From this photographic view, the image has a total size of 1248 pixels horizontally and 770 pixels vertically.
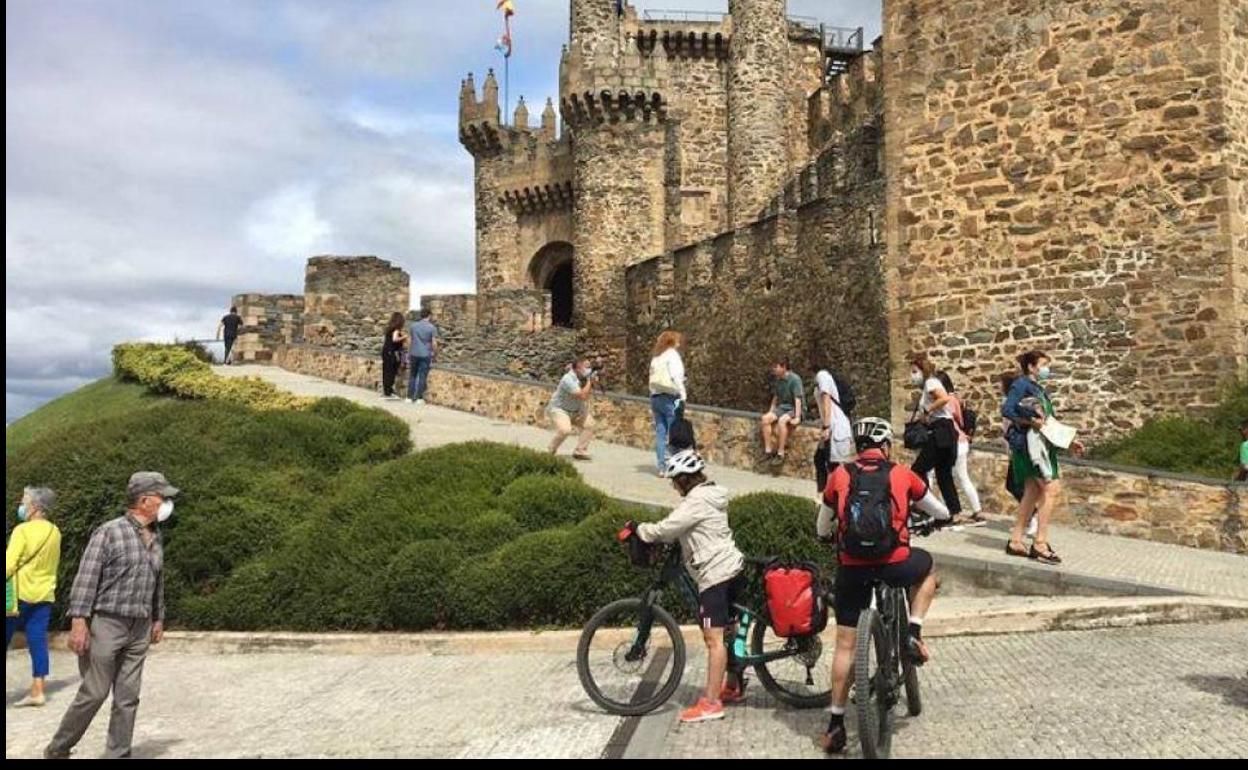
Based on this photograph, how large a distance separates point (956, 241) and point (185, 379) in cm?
1439

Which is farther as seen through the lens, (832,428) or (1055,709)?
(832,428)

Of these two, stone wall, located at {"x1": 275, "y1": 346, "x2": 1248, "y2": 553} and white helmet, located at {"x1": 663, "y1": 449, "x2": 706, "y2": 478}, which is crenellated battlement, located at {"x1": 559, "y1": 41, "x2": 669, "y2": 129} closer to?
stone wall, located at {"x1": 275, "y1": 346, "x2": 1248, "y2": 553}

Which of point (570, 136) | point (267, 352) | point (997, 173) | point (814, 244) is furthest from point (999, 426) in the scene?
point (570, 136)

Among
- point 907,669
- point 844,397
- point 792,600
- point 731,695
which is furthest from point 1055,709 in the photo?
point 844,397

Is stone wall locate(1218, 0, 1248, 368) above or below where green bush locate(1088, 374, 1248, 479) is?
above

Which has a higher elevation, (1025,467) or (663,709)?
(1025,467)

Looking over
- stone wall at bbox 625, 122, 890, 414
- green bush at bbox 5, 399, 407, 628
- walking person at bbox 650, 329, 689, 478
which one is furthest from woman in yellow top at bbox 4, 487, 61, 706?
stone wall at bbox 625, 122, 890, 414

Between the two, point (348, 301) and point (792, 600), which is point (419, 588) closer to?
point (792, 600)

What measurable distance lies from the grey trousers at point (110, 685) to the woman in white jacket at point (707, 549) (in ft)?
9.45

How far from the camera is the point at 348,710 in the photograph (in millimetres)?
6824

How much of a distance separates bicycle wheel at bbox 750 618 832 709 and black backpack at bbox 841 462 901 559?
94cm

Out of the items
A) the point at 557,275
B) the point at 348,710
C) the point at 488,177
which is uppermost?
the point at 488,177

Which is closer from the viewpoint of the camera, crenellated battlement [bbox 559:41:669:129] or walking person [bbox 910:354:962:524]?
walking person [bbox 910:354:962:524]

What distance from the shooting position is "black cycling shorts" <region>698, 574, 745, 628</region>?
20.3ft
